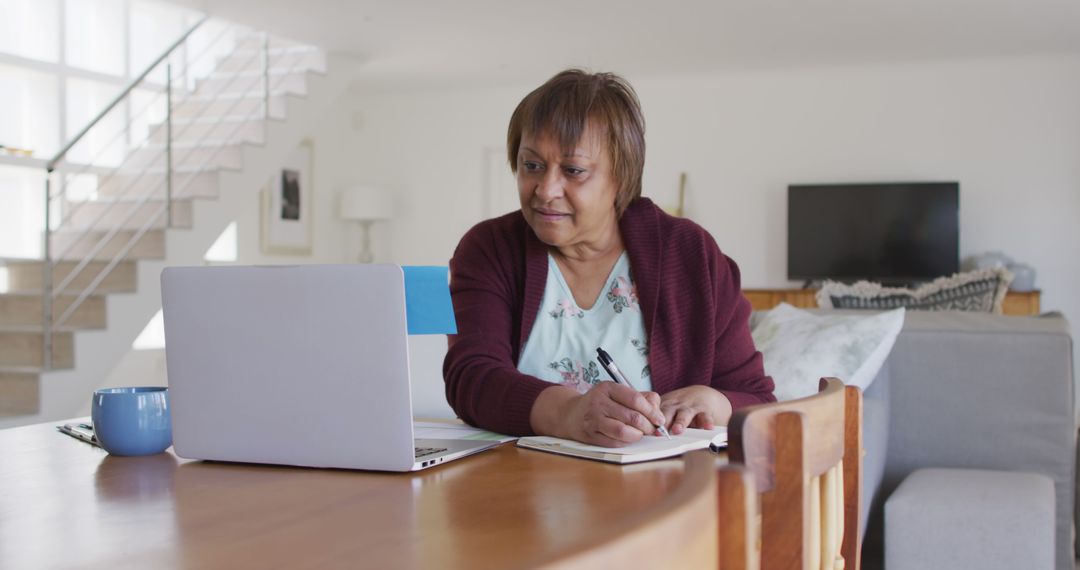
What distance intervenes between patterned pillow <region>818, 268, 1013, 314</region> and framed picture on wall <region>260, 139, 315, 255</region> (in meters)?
5.41

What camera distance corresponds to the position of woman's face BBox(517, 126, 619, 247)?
1568 millimetres

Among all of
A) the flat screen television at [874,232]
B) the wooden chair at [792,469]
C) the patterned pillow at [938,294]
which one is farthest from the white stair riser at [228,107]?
the wooden chair at [792,469]

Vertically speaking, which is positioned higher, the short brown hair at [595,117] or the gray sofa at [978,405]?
the short brown hair at [595,117]

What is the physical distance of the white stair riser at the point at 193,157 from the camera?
6.14 meters

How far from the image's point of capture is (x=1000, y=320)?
8.95 feet

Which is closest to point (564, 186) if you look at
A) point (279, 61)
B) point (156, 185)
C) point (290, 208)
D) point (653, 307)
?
point (653, 307)

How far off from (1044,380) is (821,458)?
6.87 ft

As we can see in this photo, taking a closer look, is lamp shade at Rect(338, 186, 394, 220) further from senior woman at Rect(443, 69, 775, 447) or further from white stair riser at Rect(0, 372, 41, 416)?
senior woman at Rect(443, 69, 775, 447)

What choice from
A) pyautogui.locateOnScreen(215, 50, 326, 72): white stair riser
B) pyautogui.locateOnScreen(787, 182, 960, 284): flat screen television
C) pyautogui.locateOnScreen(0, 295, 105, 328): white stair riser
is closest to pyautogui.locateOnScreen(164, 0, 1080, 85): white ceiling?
pyautogui.locateOnScreen(215, 50, 326, 72): white stair riser

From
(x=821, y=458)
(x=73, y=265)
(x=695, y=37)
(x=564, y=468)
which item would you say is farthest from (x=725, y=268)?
(x=695, y=37)

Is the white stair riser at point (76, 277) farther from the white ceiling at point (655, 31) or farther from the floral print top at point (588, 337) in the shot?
the floral print top at point (588, 337)

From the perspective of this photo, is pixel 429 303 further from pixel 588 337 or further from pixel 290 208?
pixel 290 208

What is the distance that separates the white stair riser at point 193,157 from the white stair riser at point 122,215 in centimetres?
35

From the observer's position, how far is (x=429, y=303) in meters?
1.04
